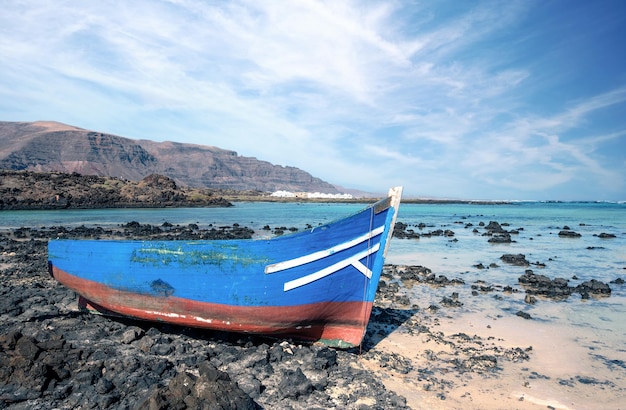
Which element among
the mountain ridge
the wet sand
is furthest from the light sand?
the mountain ridge

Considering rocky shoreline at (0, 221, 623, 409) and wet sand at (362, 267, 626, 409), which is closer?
rocky shoreline at (0, 221, 623, 409)

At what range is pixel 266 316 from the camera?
5863 mm

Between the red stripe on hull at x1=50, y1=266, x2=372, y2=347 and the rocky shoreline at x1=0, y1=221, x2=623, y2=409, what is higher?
the red stripe on hull at x1=50, y1=266, x2=372, y2=347

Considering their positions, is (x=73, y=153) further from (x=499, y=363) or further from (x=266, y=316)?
(x=499, y=363)

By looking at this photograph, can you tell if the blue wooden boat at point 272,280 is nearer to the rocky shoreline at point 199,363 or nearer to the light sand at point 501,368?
the rocky shoreline at point 199,363

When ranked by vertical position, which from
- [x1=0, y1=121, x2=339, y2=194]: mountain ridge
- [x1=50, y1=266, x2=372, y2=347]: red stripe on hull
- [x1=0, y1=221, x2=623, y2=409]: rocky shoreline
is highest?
[x1=0, y1=121, x2=339, y2=194]: mountain ridge

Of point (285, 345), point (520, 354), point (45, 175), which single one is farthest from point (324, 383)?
point (45, 175)

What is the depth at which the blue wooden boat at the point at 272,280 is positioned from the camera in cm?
581

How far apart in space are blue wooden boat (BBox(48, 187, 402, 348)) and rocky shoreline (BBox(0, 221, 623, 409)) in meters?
0.39

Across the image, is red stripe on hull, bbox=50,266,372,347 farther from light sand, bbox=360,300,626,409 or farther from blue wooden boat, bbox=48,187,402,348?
light sand, bbox=360,300,626,409

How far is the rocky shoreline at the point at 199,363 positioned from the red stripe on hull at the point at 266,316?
0.81ft

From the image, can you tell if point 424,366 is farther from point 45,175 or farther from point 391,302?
point 45,175

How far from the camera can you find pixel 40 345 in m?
5.05

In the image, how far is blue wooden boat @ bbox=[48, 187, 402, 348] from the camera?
5.81 meters
